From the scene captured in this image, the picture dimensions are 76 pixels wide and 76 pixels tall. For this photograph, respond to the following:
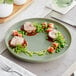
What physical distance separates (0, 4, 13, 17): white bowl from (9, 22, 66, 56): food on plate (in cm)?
11

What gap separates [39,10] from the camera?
1298 mm

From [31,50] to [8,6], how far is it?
10.2 inches

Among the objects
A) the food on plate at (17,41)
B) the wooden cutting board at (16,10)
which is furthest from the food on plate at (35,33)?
the wooden cutting board at (16,10)

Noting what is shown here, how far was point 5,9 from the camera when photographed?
3.92ft

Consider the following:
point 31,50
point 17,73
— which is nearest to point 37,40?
point 31,50

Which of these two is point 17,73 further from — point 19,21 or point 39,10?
point 39,10

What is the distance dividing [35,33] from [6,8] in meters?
0.18

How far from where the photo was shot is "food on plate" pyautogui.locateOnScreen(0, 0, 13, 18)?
46.2 inches

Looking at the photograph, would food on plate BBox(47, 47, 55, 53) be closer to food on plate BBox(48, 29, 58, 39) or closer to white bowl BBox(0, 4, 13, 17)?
food on plate BBox(48, 29, 58, 39)

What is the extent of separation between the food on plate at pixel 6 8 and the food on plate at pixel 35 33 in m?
0.11

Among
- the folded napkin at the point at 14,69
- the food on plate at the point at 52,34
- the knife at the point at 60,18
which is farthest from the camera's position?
the knife at the point at 60,18

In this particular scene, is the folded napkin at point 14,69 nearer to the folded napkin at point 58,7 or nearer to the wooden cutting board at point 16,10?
the wooden cutting board at point 16,10

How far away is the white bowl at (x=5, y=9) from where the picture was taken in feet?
3.88

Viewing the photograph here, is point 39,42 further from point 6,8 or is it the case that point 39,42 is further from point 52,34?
point 6,8
